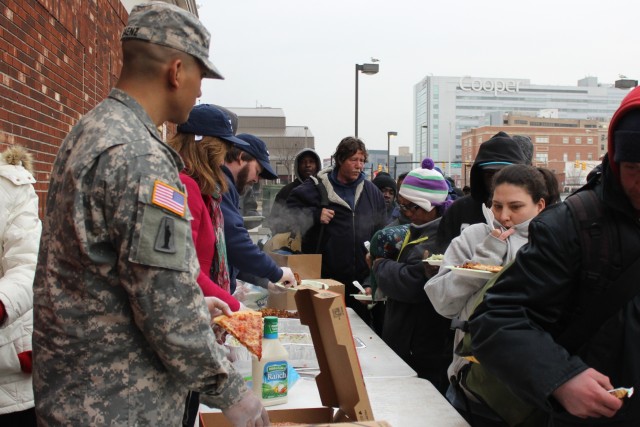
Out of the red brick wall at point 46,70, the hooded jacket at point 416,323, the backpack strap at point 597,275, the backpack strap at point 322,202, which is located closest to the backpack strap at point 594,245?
the backpack strap at point 597,275

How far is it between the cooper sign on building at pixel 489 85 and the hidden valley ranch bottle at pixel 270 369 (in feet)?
453

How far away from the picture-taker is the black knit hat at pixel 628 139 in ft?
5.42

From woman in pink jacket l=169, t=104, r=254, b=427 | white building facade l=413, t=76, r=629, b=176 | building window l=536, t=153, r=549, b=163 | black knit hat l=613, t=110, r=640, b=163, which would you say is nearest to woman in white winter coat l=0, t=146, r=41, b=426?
woman in pink jacket l=169, t=104, r=254, b=427

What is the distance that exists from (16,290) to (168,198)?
4.41ft

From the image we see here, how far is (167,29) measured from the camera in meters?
1.69

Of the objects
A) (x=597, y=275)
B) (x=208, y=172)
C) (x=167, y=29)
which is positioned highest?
(x=167, y=29)

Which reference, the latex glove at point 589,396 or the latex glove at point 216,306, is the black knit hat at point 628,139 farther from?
the latex glove at point 216,306

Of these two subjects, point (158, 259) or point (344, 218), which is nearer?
point (158, 259)

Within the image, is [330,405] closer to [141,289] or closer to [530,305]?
[530,305]

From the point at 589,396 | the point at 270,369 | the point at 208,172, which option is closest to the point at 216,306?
the point at 270,369

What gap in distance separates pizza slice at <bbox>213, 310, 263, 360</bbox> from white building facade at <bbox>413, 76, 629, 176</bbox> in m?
130

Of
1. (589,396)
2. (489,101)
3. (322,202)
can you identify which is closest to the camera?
(589,396)

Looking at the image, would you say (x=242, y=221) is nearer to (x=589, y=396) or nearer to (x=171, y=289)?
(x=171, y=289)

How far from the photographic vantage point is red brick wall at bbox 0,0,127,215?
162 inches
